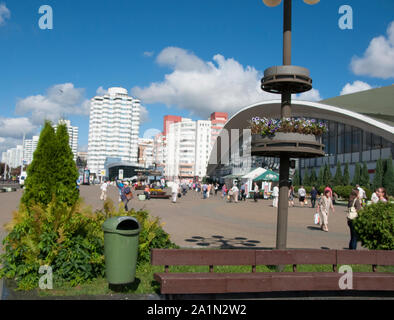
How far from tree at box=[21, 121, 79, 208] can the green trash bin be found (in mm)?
2691

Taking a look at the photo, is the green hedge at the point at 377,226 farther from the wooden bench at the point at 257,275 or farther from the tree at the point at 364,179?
the tree at the point at 364,179

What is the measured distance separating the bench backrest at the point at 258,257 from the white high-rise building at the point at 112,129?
7222 inches

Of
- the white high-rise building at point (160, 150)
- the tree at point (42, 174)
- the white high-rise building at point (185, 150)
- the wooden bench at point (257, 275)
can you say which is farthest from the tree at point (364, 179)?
the white high-rise building at point (160, 150)

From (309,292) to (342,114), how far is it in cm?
4960

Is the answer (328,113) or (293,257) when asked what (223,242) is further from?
(328,113)

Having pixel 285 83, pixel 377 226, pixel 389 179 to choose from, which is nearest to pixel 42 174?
pixel 285 83

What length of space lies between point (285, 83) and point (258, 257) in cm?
306

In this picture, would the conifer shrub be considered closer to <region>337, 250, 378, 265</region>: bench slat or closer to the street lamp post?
the street lamp post

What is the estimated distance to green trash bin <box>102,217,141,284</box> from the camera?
5.26 meters

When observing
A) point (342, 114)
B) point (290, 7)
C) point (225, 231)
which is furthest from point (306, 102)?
point (290, 7)

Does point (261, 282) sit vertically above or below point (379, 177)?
below

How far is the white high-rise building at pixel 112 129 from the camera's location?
7372 inches

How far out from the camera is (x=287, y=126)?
6.57m
